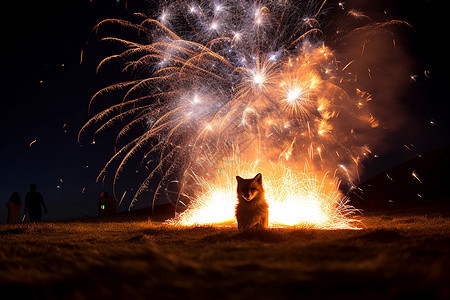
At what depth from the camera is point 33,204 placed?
15.0m

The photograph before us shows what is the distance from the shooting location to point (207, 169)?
1379 centimetres

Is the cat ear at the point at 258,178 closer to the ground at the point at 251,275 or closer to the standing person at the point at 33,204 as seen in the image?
the ground at the point at 251,275

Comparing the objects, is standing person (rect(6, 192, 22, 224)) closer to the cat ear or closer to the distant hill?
the cat ear

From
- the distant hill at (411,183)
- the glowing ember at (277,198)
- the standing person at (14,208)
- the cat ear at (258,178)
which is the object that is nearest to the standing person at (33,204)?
the standing person at (14,208)

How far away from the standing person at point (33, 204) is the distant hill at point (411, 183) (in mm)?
25288

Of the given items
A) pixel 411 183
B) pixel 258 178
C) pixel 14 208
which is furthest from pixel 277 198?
pixel 411 183

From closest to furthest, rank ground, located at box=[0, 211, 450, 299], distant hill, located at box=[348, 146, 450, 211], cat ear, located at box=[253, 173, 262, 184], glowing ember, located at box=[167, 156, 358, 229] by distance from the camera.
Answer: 1. ground, located at box=[0, 211, 450, 299]
2. cat ear, located at box=[253, 173, 262, 184]
3. glowing ember, located at box=[167, 156, 358, 229]
4. distant hill, located at box=[348, 146, 450, 211]

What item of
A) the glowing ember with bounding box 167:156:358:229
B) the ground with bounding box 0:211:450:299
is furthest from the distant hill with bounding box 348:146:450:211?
the ground with bounding box 0:211:450:299

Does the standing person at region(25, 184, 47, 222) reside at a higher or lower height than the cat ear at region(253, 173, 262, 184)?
lower

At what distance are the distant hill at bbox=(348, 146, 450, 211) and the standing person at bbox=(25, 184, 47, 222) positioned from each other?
996 inches

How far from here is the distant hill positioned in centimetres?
3042

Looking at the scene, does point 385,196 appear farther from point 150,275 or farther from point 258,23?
point 150,275

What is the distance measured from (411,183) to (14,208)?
36.5 m

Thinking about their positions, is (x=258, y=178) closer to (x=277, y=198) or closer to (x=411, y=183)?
(x=277, y=198)
